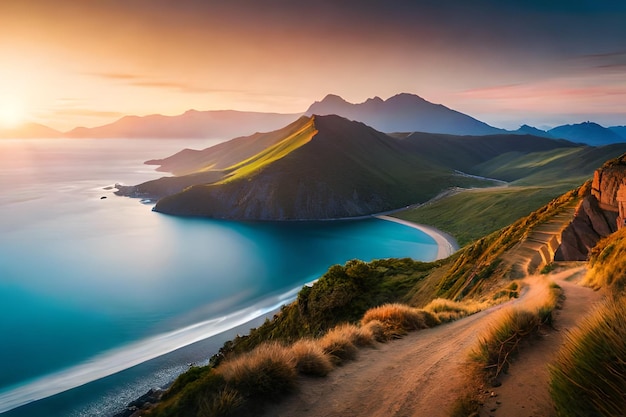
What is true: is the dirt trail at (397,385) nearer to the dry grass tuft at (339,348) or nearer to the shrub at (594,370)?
the dry grass tuft at (339,348)

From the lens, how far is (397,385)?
7.85 m

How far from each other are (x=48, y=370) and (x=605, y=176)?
2057 inches

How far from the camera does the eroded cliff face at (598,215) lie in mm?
18547

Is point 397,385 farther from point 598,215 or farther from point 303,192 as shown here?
point 303,192

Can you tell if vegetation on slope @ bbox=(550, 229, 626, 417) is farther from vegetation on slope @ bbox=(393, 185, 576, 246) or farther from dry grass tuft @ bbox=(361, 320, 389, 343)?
vegetation on slope @ bbox=(393, 185, 576, 246)

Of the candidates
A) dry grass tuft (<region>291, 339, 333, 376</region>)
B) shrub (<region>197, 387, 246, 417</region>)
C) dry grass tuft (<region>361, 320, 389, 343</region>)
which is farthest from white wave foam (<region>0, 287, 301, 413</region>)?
shrub (<region>197, 387, 246, 417</region>)

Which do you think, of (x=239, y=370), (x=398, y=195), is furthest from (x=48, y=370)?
(x=398, y=195)

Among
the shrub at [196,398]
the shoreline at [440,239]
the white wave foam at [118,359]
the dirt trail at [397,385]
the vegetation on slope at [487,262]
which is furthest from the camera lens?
the shoreline at [440,239]

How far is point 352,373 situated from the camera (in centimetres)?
901

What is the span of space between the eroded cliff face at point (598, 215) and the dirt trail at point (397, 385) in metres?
10.2

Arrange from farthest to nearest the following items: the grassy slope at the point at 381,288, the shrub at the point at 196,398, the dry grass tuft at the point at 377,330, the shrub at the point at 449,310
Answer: the grassy slope at the point at 381,288 < the shrub at the point at 449,310 < the dry grass tuft at the point at 377,330 < the shrub at the point at 196,398

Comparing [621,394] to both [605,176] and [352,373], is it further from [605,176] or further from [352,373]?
[605,176]


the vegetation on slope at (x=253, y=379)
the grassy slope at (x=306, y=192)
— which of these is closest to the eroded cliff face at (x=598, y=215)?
the vegetation on slope at (x=253, y=379)

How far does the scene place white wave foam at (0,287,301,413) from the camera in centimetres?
3422
